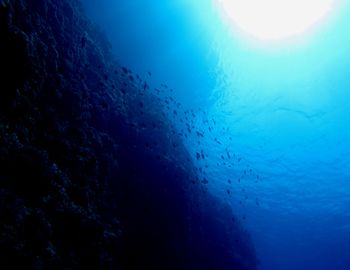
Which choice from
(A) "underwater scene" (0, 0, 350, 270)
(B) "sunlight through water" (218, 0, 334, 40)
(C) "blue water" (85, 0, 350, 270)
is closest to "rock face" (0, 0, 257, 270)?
(A) "underwater scene" (0, 0, 350, 270)

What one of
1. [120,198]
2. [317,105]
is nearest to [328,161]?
[317,105]

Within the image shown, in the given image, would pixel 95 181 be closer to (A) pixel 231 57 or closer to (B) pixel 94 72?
(B) pixel 94 72

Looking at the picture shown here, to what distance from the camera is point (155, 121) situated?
46.9ft

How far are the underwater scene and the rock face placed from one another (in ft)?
0.13

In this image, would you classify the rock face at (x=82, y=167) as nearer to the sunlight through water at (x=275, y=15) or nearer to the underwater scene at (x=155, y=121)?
the underwater scene at (x=155, y=121)

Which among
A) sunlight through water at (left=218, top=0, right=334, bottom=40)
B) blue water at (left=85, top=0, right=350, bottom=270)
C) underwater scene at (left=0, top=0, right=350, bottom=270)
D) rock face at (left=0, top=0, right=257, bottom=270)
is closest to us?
rock face at (left=0, top=0, right=257, bottom=270)

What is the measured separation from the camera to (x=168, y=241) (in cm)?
1180

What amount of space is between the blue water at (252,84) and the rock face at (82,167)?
148 inches

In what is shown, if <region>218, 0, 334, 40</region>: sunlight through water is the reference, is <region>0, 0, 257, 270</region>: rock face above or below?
below

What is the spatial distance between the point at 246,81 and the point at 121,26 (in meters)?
8.67

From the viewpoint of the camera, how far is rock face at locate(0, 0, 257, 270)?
19.9ft

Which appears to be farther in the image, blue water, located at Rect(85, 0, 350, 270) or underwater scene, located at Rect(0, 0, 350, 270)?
blue water, located at Rect(85, 0, 350, 270)

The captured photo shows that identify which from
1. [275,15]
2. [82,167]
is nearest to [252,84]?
[275,15]

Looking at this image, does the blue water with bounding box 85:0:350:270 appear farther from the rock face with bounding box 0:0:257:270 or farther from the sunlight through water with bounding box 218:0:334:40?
the rock face with bounding box 0:0:257:270
